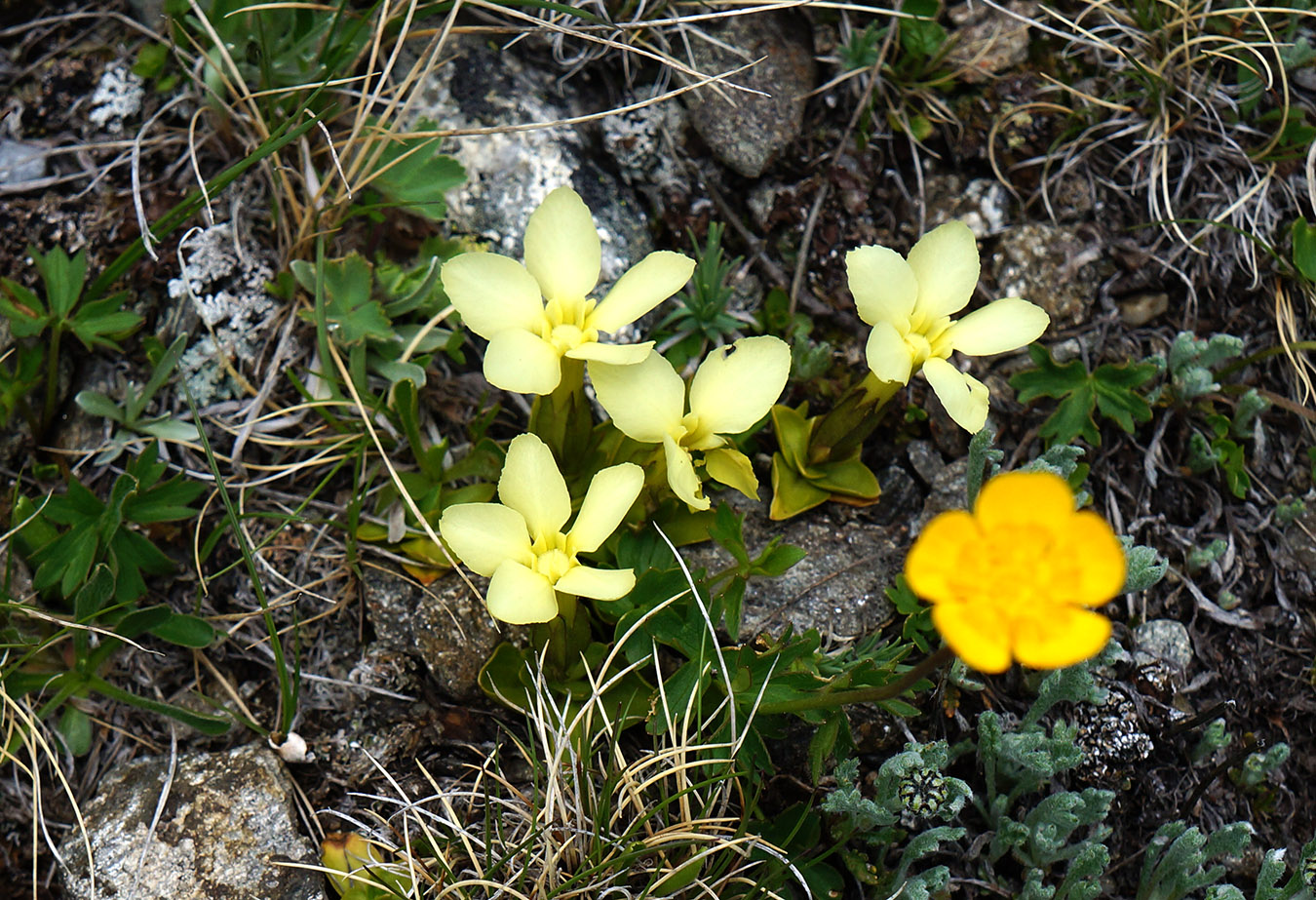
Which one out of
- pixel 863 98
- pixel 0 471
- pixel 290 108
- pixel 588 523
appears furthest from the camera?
pixel 863 98

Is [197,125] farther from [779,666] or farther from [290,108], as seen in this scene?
[779,666]

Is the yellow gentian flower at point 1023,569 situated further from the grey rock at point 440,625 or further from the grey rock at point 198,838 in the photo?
the grey rock at point 198,838

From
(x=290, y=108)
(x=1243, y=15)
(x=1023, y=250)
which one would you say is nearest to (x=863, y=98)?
(x=1023, y=250)

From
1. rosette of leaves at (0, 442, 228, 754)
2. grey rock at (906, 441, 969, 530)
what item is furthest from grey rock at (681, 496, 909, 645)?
rosette of leaves at (0, 442, 228, 754)

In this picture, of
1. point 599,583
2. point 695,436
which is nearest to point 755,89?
point 695,436

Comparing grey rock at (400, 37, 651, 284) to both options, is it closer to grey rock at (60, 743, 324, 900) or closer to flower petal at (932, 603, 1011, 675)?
grey rock at (60, 743, 324, 900)
